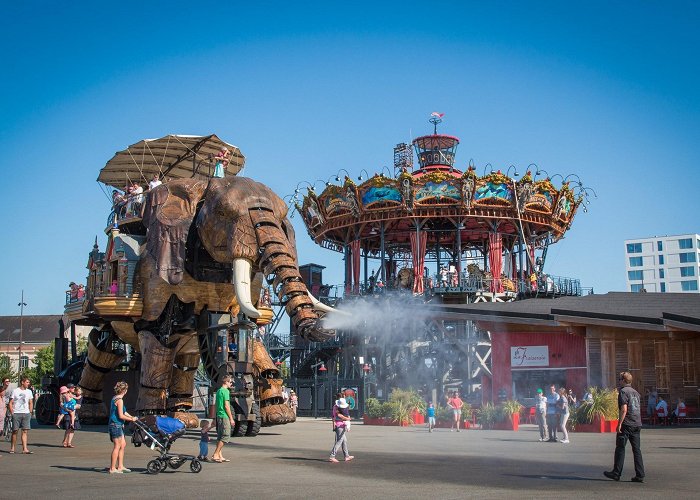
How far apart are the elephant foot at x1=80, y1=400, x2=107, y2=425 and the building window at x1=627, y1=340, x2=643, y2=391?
57.1ft

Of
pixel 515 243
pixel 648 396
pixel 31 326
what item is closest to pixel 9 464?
pixel 648 396

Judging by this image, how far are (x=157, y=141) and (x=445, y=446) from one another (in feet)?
44.6

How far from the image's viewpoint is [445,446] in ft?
63.5

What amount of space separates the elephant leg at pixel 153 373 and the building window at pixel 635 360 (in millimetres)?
16504

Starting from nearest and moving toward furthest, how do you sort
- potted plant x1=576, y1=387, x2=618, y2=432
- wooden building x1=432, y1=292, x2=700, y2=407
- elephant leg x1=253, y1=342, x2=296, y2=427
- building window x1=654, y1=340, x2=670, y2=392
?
elephant leg x1=253, y1=342, x2=296, y2=427 → potted plant x1=576, y1=387, x2=618, y2=432 → wooden building x1=432, y1=292, x2=700, y2=407 → building window x1=654, y1=340, x2=670, y2=392

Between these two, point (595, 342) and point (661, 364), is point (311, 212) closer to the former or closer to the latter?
point (595, 342)

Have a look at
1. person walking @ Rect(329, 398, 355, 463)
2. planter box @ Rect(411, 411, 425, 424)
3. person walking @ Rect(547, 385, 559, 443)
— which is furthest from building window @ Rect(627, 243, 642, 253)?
person walking @ Rect(329, 398, 355, 463)

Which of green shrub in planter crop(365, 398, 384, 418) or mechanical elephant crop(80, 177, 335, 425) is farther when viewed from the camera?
green shrub in planter crop(365, 398, 384, 418)

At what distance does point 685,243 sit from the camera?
12350 centimetres

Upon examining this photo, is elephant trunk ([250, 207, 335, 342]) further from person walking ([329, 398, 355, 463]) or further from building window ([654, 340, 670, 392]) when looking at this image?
building window ([654, 340, 670, 392])

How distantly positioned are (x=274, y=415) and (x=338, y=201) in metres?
25.8

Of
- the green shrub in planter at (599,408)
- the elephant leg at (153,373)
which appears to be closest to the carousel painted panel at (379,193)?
the green shrub in planter at (599,408)

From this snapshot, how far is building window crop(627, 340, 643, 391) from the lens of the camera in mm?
29484

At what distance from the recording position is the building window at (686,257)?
122 meters
